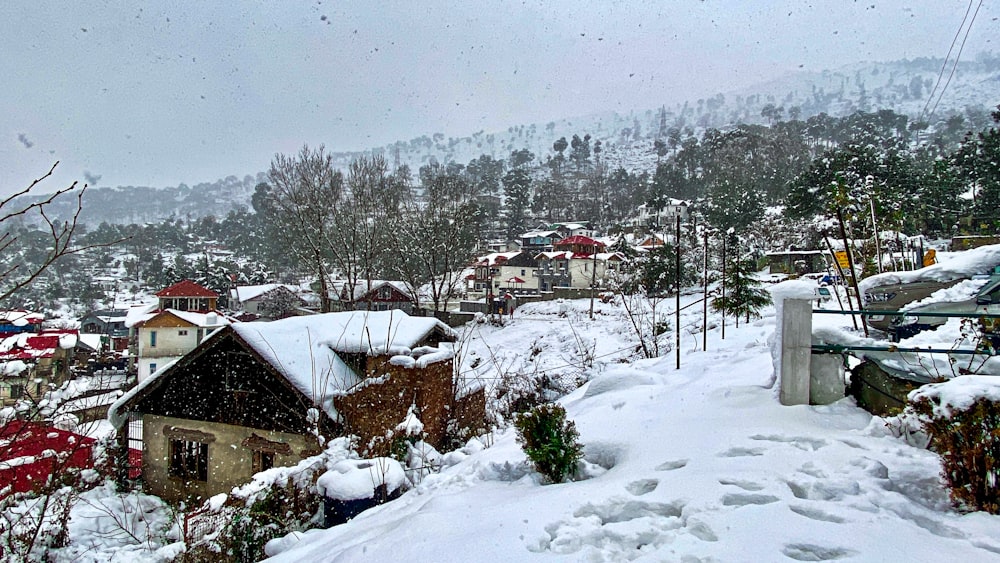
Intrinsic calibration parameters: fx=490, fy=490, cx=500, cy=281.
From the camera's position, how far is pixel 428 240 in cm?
2652

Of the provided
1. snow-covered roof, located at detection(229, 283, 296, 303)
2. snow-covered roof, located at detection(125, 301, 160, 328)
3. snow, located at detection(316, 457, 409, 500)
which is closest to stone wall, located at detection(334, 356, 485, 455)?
snow, located at detection(316, 457, 409, 500)

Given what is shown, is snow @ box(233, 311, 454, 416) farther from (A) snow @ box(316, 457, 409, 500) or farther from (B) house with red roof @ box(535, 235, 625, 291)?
(B) house with red roof @ box(535, 235, 625, 291)

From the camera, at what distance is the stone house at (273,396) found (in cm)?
848

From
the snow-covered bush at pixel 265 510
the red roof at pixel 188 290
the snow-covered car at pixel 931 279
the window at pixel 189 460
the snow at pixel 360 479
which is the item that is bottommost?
the window at pixel 189 460

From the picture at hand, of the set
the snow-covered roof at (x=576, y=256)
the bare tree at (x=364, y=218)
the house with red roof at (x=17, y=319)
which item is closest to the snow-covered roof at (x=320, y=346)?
the house with red roof at (x=17, y=319)

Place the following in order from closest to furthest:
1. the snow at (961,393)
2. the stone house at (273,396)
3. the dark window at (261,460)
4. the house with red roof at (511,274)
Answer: the snow at (961,393) < the stone house at (273,396) < the dark window at (261,460) < the house with red roof at (511,274)

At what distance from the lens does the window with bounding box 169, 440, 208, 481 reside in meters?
10.4

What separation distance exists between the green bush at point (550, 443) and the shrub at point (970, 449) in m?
2.31

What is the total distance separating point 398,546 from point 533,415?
1550mm

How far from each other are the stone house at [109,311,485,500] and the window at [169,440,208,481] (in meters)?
0.02

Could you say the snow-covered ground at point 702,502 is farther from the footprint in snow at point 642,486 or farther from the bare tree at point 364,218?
the bare tree at point 364,218

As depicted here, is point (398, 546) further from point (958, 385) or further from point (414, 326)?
point (414, 326)

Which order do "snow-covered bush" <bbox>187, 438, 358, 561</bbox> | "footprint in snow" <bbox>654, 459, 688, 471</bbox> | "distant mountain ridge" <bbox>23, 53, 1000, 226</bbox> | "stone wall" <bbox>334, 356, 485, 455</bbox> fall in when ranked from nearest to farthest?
"footprint in snow" <bbox>654, 459, 688, 471</bbox> < "snow-covered bush" <bbox>187, 438, 358, 561</bbox> < "stone wall" <bbox>334, 356, 485, 455</bbox> < "distant mountain ridge" <bbox>23, 53, 1000, 226</bbox>

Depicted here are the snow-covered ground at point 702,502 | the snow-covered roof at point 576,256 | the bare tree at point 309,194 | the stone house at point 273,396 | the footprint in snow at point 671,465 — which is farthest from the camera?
the snow-covered roof at point 576,256
